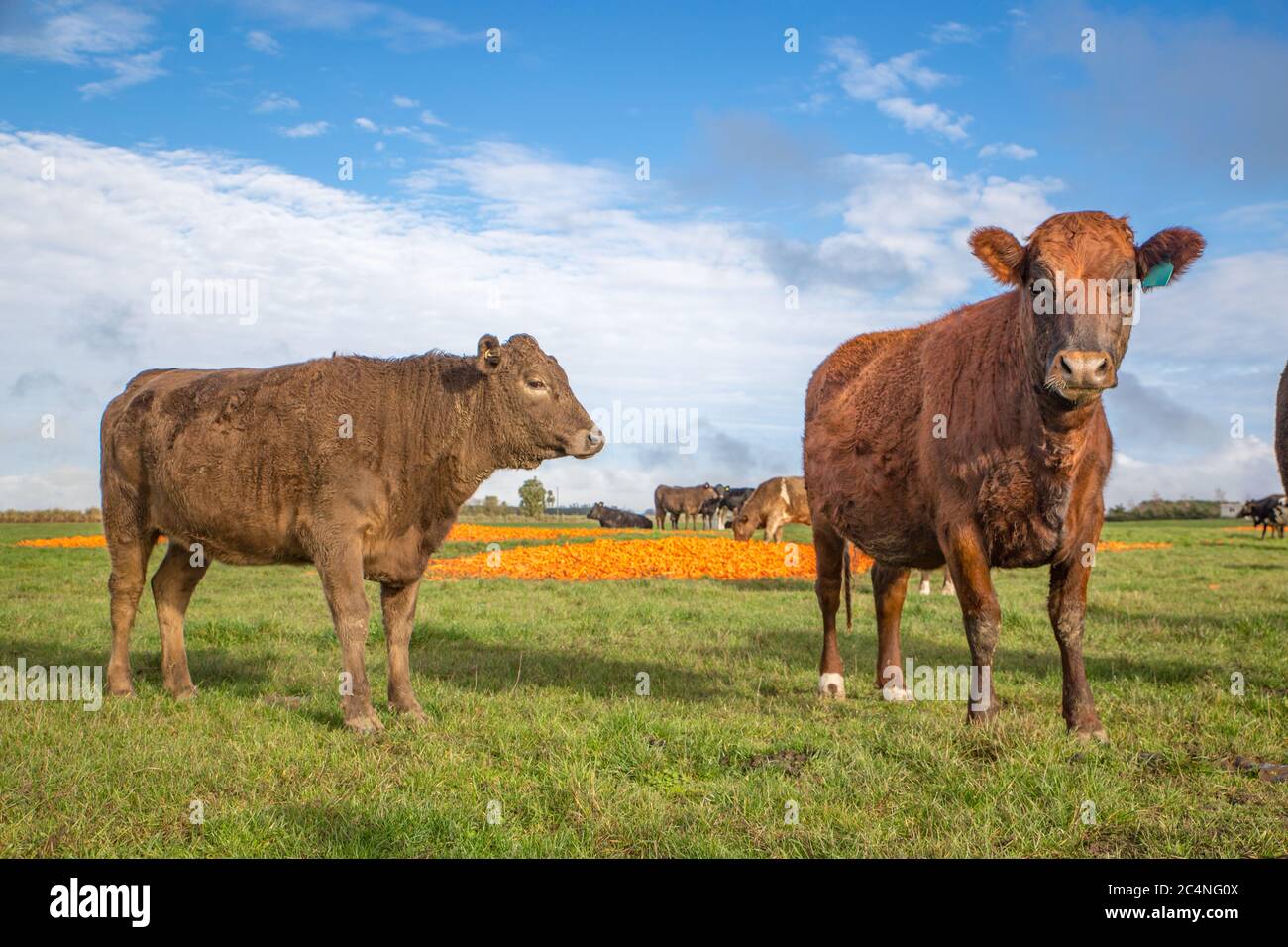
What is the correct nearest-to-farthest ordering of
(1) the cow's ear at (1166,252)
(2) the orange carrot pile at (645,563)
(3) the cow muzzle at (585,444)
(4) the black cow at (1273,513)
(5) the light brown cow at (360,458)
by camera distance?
(1) the cow's ear at (1166,252), (5) the light brown cow at (360,458), (3) the cow muzzle at (585,444), (2) the orange carrot pile at (645,563), (4) the black cow at (1273,513)

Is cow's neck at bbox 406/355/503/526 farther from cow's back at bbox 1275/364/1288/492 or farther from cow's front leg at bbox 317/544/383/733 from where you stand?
cow's back at bbox 1275/364/1288/492

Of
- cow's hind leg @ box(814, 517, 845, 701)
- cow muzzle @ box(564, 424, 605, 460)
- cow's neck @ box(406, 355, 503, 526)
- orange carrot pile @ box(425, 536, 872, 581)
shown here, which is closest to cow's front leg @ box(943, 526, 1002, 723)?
cow's hind leg @ box(814, 517, 845, 701)

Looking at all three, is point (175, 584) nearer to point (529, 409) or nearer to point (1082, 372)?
point (529, 409)

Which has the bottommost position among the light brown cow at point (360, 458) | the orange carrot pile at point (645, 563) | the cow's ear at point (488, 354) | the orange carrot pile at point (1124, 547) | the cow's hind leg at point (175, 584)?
the orange carrot pile at point (1124, 547)

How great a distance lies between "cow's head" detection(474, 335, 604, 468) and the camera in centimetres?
752

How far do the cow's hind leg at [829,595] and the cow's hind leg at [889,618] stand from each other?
360mm

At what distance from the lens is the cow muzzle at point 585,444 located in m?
7.50

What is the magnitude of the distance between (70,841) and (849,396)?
643cm

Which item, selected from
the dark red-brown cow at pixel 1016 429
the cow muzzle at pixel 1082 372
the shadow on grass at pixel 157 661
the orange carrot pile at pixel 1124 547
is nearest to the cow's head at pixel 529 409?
the dark red-brown cow at pixel 1016 429

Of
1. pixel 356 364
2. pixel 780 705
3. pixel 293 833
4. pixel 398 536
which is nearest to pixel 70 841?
pixel 293 833

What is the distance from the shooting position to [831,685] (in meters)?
8.09

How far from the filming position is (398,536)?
295 inches

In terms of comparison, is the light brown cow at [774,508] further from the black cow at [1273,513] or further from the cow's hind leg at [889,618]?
the black cow at [1273,513]
